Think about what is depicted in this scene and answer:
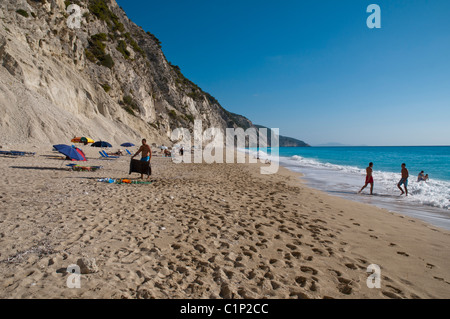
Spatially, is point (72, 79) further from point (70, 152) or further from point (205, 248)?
point (205, 248)

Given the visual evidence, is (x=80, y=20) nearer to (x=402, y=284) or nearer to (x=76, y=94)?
(x=76, y=94)

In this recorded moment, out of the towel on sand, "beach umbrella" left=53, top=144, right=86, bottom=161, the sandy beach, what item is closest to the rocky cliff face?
"beach umbrella" left=53, top=144, right=86, bottom=161

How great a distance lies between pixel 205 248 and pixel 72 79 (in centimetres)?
2973

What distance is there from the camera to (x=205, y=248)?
3676 millimetres

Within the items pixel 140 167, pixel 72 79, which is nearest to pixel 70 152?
pixel 140 167

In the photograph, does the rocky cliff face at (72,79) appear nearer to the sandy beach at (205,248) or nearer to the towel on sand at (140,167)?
the towel on sand at (140,167)

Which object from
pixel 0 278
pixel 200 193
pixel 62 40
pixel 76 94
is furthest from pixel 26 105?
pixel 0 278

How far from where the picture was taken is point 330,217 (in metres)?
5.82

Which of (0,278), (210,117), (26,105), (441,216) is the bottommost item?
(441,216)

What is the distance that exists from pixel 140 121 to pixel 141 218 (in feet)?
113

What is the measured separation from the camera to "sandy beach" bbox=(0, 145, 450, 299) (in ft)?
8.69

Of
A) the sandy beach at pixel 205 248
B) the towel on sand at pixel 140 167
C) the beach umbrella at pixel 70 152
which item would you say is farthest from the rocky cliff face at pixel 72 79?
the sandy beach at pixel 205 248

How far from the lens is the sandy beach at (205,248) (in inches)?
104

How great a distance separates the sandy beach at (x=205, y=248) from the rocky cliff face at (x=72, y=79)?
14.7 meters
